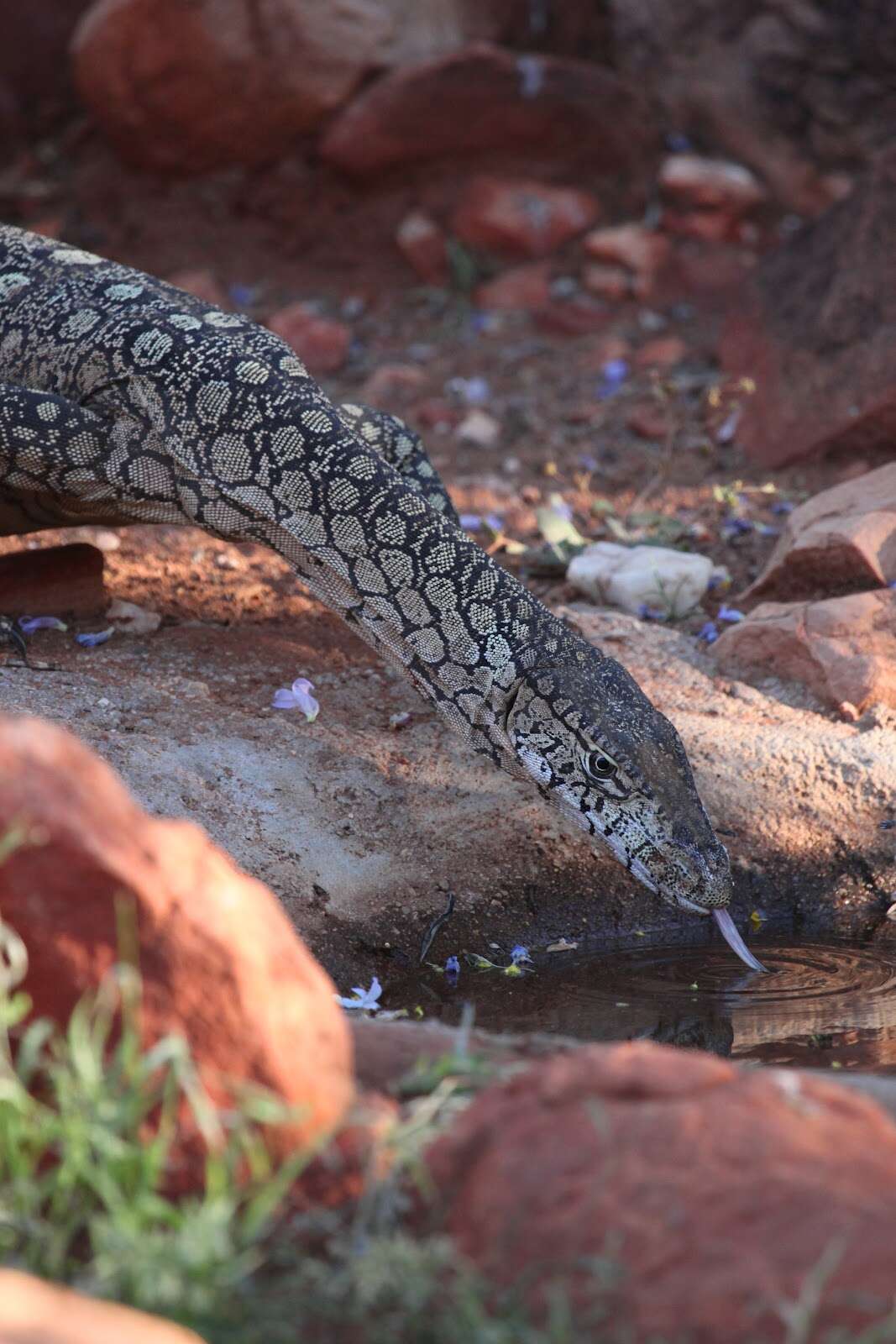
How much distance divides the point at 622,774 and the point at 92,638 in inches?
102

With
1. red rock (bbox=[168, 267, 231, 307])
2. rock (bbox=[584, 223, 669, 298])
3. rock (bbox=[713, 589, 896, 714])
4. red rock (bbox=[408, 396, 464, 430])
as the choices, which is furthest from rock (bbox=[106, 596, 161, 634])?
rock (bbox=[584, 223, 669, 298])

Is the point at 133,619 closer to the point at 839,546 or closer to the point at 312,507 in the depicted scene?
the point at 312,507

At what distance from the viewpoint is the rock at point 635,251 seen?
11.6m

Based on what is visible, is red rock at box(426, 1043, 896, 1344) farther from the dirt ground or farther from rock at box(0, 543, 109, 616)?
rock at box(0, 543, 109, 616)

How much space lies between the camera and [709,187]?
1193 cm

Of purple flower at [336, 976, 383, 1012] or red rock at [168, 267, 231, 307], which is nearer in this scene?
purple flower at [336, 976, 383, 1012]

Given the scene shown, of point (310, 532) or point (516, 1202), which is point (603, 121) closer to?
point (310, 532)

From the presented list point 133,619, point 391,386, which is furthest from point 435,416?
point 133,619

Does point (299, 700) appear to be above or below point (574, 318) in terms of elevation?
above

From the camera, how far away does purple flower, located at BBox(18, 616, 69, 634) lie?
20.8ft

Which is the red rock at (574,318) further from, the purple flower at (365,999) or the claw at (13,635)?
the purple flower at (365,999)

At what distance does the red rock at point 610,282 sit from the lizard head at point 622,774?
703cm

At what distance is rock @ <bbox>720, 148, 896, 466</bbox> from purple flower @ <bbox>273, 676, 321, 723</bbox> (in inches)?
163

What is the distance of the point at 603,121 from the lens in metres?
12.2
